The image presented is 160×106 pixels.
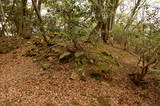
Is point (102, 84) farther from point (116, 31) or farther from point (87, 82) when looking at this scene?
point (116, 31)

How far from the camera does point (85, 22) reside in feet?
17.6

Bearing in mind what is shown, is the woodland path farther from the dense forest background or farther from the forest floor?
the dense forest background

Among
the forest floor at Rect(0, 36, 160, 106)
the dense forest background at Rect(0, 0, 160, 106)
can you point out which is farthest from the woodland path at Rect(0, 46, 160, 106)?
the dense forest background at Rect(0, 0, 160, 106)

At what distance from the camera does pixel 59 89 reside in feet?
Answer: 15.7

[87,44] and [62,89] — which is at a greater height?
[87,44]

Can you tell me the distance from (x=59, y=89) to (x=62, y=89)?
0.09 metres

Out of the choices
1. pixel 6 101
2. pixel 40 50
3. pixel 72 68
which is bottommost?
pixel 6 101

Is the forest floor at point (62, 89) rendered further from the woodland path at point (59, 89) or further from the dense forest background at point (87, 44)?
the dense forest background at point (87, 44)

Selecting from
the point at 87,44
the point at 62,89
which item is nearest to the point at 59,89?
the point at 62,89

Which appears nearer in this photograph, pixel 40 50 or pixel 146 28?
pixel 146 28

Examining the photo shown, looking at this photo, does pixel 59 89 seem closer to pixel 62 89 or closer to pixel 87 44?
pixel 62 89

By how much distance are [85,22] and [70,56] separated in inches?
57.2

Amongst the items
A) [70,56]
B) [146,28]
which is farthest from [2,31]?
[146,28]

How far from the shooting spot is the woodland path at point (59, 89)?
14.3 ft
